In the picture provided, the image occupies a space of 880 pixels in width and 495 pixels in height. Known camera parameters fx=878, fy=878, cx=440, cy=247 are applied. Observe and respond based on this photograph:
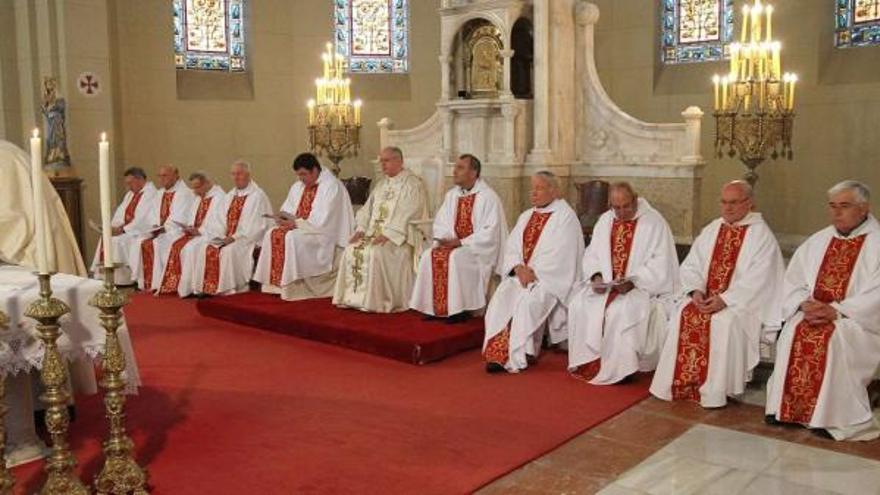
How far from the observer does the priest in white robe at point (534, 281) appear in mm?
6617

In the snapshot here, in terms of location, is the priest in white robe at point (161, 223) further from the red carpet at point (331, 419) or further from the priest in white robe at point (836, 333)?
the priest in white robe at point (836, 333)

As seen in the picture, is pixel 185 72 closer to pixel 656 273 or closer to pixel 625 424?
pixel 656 273

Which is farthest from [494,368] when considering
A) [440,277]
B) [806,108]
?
[806,108]

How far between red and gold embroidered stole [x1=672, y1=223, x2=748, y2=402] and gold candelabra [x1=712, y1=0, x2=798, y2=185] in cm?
287

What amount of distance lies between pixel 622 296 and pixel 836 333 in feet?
5.28

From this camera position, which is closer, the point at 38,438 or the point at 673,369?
the point at 38,438

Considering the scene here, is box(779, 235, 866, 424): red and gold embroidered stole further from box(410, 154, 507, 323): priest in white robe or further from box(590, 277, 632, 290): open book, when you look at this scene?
box(410, 154, 507, 323): priest in white robe

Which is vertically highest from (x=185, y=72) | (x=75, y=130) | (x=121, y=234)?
(x=185, y=72)

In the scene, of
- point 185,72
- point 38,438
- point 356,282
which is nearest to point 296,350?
point 356,282

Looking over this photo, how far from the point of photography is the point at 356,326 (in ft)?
24.3

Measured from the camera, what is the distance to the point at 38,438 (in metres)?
4.77

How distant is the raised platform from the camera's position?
6918mm

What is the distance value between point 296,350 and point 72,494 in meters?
3.62

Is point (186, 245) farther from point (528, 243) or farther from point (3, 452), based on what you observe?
point (3, 452)
